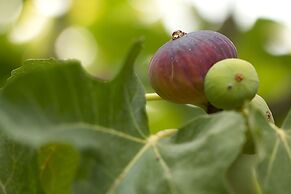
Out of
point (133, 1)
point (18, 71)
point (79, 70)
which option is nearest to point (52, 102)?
point (79, 70)

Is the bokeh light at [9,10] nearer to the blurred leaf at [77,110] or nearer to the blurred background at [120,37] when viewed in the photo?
the blurred background at [120,37]

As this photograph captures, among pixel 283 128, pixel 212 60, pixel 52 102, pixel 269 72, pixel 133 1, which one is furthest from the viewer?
pixel 133 1

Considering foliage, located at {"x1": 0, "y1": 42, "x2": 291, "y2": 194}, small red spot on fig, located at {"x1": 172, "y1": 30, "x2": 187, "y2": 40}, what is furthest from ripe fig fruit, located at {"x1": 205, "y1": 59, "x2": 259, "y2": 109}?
small red spot on fig, located at {"x1": 172, "y1": 30, "x2": 187, "y2": 40}

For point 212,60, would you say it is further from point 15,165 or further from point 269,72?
point 269,72

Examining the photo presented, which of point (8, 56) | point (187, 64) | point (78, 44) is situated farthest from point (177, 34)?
point (78, 44)

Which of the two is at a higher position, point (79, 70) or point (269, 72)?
point (79, 70)

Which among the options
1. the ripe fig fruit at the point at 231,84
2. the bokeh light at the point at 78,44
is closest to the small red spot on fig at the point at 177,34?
the ripe fig fruit at the point at 231,84

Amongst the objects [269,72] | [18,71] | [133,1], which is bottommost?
[269,72]
